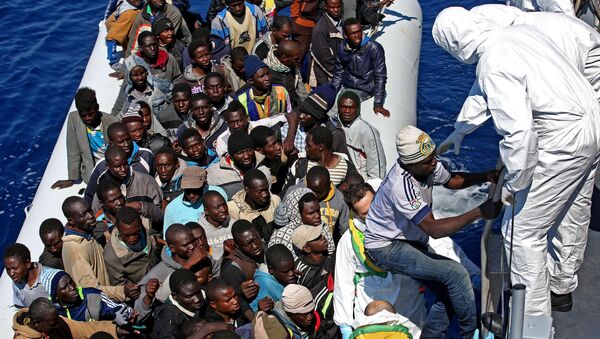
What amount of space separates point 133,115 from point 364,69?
266cm

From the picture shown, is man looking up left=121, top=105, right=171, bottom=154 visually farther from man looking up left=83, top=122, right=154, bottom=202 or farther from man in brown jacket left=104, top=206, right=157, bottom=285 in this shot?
man in brown jacket left=104, top=206, right=157, bottom=285

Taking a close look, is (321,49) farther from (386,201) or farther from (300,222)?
(386,201)

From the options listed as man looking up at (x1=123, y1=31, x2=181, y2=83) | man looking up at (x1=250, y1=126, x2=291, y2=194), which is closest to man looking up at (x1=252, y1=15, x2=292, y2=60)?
man looking up at (x1=123, y1=31, x2=181, y2=83)

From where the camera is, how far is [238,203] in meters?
8.48

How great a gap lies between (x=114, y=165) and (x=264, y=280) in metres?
2.24

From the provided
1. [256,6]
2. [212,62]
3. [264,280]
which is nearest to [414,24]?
[256,6]

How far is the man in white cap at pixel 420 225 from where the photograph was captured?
635 centimetres

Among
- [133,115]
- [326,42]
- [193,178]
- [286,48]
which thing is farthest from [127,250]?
[326,42]

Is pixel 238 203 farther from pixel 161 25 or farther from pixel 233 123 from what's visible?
pixel 161 25

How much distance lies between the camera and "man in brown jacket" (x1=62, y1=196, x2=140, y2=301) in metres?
7.84

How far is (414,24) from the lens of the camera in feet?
43.8

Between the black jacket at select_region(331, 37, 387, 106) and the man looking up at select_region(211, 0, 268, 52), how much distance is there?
1.52 meters

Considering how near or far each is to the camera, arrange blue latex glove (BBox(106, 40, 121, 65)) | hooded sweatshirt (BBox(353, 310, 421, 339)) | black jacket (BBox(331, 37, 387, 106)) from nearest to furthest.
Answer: hooded sweatshirt (BBox(353, 310, 421, 339))
black jacket (BBox(331, 37, 387, 106))
blue latex glove (BBox(106, 40, 121, 65))

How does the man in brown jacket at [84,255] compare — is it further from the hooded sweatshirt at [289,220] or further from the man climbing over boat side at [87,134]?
the man climbing over boat side at [87,134]
